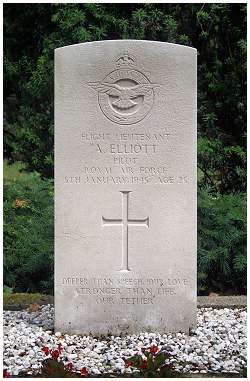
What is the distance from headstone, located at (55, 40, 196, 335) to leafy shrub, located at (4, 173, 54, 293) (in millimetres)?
1520

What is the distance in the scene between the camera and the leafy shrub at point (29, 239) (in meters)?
6.94

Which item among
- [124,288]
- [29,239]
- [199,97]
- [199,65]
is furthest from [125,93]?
[199,65]

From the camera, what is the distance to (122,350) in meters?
5.05

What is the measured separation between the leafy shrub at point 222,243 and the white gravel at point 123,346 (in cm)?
98

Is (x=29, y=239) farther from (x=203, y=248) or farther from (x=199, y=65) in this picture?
(x=199, y=65)

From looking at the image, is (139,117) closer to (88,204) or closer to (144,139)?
(144,139)

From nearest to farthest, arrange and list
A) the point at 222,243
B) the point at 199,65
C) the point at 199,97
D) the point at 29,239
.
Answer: the point at 222,243, the point at 29,239, the point at 199,97, the point at 199,65

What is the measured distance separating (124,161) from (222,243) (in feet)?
6.59

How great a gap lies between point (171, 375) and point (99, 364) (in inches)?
23.4

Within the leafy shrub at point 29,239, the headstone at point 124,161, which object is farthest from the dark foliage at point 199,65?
the headstone at point 124,161

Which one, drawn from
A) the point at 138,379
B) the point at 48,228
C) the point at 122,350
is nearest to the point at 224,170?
the point at 48,228

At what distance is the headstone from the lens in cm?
534

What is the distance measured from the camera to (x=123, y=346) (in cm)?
515

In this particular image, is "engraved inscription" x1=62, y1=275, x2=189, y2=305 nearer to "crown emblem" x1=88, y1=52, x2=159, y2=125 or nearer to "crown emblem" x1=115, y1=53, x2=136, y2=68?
"crown emblem" x1=88, y1=52, x2=159, y2=125
